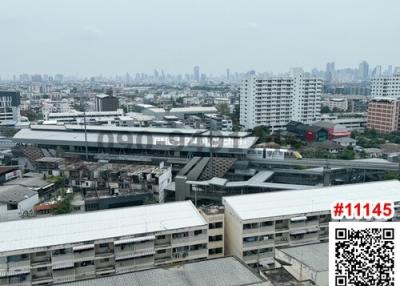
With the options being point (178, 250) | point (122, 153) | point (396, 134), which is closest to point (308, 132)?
point (396, 134)

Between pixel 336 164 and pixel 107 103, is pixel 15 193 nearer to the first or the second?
pixel 336 164

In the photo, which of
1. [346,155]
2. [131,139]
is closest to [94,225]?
[131,139]

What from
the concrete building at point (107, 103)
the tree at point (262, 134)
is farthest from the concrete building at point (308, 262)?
the concrete building at point (107, 103)

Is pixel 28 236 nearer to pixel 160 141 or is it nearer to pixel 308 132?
pixel 160 141

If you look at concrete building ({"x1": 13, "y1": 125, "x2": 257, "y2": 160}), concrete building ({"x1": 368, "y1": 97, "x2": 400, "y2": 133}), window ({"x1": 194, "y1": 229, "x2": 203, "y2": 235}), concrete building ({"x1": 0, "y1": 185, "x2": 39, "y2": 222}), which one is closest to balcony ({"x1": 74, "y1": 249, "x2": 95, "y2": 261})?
window ({"x1": 194, "y1": 229, "x2": 203, "y2": 235})

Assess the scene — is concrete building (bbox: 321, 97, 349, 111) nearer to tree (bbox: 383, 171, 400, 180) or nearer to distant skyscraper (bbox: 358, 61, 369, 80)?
tree (bbox: 383, 171, 400, 180)
